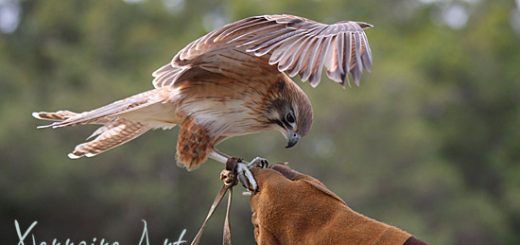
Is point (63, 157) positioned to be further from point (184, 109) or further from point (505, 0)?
point (505, 0)

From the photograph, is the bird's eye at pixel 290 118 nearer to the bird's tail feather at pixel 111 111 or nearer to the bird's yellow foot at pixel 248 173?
the bird's tail feather at pixel 111 111

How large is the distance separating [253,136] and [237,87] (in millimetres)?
12046

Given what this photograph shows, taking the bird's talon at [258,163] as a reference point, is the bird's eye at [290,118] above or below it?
below

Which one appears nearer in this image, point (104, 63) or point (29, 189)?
point (29, 189)

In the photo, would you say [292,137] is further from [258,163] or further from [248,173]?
[248,173]

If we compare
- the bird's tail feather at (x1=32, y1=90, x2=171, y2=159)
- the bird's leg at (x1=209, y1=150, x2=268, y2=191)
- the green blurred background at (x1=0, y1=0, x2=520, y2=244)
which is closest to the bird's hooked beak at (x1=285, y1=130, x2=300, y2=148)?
the bird's tail feather at (x1=32, y1=90, x2=171, y2=159)

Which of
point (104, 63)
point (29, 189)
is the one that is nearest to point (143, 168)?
point (29, 189)

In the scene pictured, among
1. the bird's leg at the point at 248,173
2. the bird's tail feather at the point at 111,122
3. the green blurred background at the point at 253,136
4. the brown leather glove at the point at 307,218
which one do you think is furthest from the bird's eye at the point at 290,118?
the green blurred background at the point at 253,136

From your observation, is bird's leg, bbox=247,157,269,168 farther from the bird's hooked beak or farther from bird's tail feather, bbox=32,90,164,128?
bird's tail feather, bbox=32,90,164,128

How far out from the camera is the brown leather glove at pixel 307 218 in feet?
6.93

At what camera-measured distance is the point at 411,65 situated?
2456 centimetres

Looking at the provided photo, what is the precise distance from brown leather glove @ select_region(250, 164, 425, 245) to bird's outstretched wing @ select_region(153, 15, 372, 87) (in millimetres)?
645

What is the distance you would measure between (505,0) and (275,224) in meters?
27.2

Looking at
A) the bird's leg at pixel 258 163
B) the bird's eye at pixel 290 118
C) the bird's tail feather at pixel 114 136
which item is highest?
the bird's leg at pixel 258 163
